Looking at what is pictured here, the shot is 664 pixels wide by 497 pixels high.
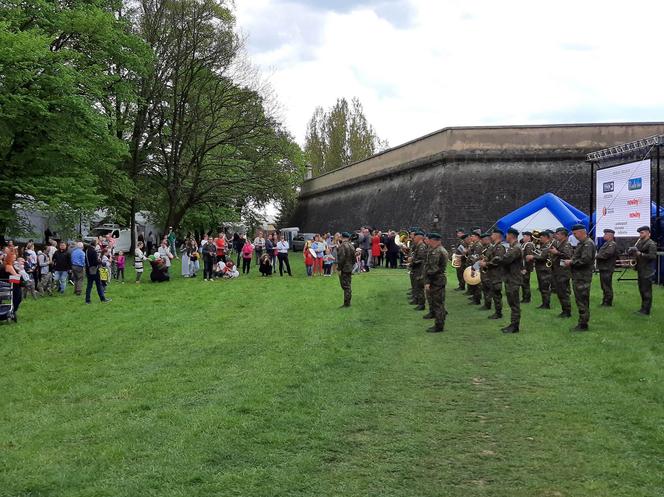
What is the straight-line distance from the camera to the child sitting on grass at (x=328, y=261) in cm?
2522

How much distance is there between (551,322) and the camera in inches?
512

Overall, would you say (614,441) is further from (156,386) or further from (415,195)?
(415,195)

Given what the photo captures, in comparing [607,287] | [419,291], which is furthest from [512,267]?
[419,291]

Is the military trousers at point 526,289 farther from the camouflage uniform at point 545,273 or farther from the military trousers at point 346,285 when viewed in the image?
the military trousers at point 346,285

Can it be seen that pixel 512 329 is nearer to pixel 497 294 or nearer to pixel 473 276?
pixel 497 294

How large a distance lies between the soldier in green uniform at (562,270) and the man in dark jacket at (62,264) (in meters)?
14.6

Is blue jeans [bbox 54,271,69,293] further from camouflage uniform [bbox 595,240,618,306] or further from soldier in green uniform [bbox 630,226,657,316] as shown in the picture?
soldier in green uniform [bbox 630,226,657,316]

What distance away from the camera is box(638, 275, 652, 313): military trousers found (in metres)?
13.2

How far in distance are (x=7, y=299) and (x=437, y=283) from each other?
9801 millimetres

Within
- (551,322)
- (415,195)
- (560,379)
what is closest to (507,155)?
(415,195)

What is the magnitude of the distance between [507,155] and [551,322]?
21.0 metres

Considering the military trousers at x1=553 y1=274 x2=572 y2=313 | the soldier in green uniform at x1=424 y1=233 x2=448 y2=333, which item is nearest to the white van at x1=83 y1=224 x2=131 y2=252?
the soldier in green uniform at x1=424 y1=233 x2=448 y2=333

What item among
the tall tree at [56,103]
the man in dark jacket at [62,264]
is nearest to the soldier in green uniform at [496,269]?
the man in dark jacket at [62,264]

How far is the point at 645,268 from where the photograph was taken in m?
13.5
